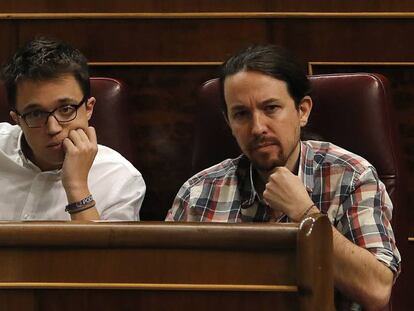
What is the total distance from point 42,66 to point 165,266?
1.75 ft

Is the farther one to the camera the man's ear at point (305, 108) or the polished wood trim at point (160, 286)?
the man's ear at point (305, 108)

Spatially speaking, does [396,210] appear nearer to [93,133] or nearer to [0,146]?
[93,133]

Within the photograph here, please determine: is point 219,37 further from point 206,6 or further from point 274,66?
point 274,66

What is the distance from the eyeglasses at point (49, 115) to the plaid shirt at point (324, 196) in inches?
7.2

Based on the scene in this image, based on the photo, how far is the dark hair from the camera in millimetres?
1202

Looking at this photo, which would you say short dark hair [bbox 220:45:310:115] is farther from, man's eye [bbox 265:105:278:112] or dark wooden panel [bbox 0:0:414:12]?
dark wooden panel [bbox 0:0:414:12]

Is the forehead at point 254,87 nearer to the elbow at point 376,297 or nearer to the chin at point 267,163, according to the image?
the chin at point 267,163

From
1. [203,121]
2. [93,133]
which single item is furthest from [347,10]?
[93,133]

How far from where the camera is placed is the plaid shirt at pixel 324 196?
101cm

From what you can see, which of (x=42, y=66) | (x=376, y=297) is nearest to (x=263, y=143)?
(x=376, y=297)

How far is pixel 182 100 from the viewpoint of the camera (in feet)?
4.81

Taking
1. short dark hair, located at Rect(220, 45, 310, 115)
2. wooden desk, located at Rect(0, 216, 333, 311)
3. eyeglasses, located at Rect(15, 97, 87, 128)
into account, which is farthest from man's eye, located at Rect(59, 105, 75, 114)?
wooden desk, located at Rect(0, 216, 333, 311)

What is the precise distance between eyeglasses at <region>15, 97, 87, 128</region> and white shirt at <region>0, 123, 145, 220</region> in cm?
8

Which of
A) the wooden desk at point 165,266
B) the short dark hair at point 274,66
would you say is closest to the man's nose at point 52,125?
the short dark hair at point 274,66
